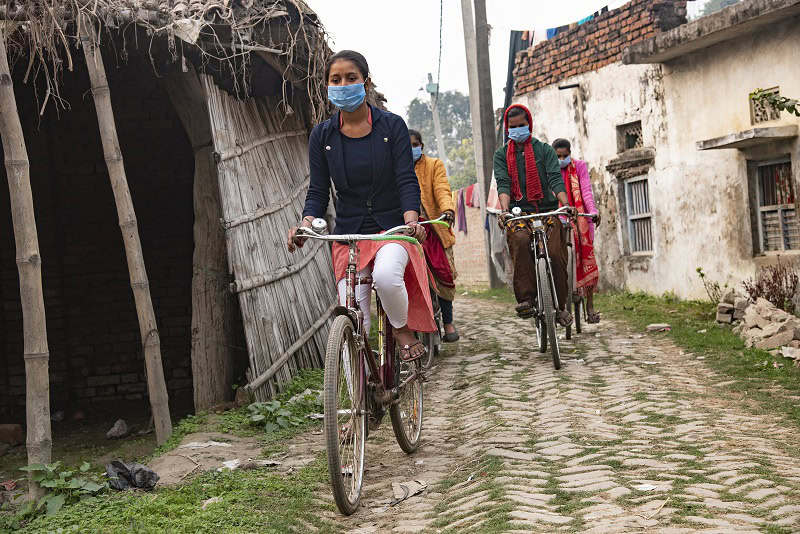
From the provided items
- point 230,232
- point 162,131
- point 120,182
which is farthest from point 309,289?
point 162,131

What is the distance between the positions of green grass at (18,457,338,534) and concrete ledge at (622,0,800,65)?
848 cm

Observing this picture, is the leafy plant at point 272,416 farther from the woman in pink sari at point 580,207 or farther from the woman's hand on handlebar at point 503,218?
the woman in pink sari at point 580,207

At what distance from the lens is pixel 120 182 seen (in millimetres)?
6477

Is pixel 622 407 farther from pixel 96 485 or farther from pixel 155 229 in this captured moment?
pixel 155 229

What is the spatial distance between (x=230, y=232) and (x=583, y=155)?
10858 millimetres

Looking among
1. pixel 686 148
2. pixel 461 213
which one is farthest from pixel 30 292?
pixel 461 213

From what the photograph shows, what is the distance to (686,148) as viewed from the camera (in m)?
13.6

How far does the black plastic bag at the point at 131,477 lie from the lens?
200 inches

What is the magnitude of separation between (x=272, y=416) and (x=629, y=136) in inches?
417

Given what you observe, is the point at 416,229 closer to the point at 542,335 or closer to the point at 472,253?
the point at 542,335

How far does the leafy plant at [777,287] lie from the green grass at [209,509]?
7335 millimetres

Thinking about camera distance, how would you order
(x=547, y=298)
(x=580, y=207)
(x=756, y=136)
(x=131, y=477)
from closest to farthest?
(x=131, y=477)
(x=547, y=298)
(x=580, y=207)
(x=756, y=136)

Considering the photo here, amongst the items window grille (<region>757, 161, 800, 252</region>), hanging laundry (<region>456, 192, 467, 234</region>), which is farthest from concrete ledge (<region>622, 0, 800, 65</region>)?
hanging laundry (<region>456, 192, 467, 234</region>)

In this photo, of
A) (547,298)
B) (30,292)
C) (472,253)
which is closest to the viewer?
(30,292)
